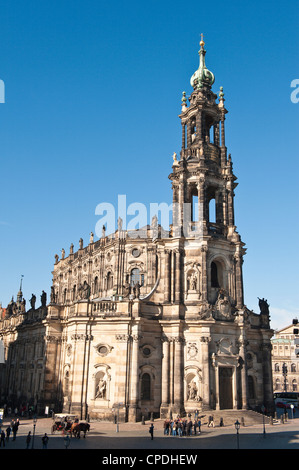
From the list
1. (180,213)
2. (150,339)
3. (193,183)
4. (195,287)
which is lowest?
(150,339)

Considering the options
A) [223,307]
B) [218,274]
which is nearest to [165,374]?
[223,307]

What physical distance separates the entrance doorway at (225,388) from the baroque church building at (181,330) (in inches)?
3.7

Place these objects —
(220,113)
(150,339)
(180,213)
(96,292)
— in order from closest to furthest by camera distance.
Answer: (150,339), (180,213), (220,113), (96,292)

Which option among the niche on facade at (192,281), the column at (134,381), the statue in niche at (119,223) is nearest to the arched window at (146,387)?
the column at (134,381)

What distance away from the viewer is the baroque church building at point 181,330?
42906 mm

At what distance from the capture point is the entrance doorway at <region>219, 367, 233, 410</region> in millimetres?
44312

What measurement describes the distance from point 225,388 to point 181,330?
280 inches

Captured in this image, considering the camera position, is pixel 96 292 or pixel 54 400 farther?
pixel 96 292

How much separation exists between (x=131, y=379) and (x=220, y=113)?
3261 cm

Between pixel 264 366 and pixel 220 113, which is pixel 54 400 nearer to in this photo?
pixel 264 366

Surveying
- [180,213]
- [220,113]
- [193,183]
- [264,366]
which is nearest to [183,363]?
[264,366]

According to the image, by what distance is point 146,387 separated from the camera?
43.9m

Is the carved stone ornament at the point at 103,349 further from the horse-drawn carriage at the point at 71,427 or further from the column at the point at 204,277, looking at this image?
the column at the point at 204,277

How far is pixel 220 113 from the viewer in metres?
55.1
